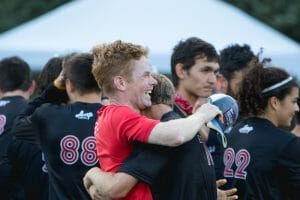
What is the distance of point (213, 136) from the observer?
269 inches

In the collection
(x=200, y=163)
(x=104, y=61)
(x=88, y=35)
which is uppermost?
(x=104, y=61)

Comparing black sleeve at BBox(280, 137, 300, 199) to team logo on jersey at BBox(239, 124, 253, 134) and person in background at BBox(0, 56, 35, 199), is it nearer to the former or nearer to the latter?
team logo on jersey at BBox(239, 124, 253, 134)

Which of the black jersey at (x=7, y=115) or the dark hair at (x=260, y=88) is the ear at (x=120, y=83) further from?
the black jersey at (x=7, y=115)

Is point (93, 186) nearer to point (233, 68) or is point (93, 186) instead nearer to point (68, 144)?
point (68, 144)

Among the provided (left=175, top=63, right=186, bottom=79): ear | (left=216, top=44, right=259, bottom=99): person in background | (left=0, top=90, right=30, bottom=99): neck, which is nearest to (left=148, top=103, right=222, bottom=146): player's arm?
(left=175, top=63, right=186, bottom=79): ear

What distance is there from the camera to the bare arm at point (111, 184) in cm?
498

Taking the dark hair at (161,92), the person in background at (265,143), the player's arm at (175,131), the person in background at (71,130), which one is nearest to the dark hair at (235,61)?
the person in background at (265,143)

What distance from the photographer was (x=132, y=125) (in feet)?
16.3

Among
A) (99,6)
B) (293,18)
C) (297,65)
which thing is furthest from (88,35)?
(293,18)

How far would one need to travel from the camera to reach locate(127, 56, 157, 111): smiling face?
16.8 ft

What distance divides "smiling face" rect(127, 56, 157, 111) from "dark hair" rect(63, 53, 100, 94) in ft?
5.02

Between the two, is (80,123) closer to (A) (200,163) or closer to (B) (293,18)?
(A) (200,163)

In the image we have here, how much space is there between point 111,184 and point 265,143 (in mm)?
1731

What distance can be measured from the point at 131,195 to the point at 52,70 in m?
2.72
